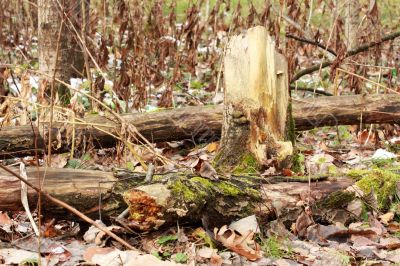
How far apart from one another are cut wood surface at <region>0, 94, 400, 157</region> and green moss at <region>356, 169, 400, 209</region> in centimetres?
170

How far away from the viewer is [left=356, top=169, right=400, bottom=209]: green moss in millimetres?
3529

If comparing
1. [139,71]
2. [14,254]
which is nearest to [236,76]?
[14,254]

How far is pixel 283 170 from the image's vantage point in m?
3.90

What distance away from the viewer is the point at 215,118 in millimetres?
5230

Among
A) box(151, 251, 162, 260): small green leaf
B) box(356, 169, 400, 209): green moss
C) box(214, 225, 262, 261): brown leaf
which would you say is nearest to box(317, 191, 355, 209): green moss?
box(356, 169, 400, 209): green moss

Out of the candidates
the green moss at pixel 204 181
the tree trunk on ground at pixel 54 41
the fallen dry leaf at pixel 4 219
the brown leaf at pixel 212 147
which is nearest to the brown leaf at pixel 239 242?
the green moss at pixel 204 181

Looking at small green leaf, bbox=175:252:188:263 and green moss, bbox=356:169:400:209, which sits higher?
green moss, bbox=356:169:400:209

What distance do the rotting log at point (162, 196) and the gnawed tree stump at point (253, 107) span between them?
640 mm

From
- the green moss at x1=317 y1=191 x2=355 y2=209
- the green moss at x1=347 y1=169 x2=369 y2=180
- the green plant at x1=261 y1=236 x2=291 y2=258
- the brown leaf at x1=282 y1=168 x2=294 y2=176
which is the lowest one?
the green plant at x1=261 y1=236 x2=291 y2=258

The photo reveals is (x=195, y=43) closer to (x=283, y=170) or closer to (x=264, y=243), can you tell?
(x=283, y=170)

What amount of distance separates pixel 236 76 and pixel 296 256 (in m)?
1.52

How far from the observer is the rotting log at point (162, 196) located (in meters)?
2.85

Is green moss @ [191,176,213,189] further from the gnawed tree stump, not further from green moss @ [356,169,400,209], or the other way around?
green moss @ [356,169,400,209]

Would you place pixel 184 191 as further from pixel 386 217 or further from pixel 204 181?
pixel 386 217
